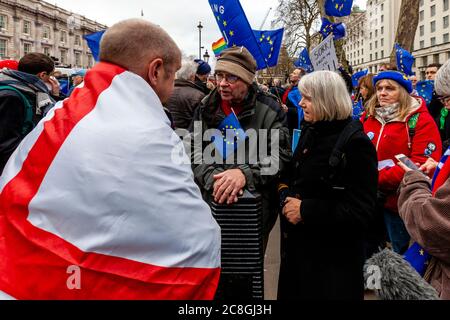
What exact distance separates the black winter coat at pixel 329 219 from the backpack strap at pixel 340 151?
0.02m

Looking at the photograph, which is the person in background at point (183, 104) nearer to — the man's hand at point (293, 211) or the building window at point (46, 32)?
the man's hand at point (293, 211)

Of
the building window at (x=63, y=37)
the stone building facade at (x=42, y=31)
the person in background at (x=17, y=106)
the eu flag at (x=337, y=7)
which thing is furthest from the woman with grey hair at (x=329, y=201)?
the building window at (x=63, y=37)

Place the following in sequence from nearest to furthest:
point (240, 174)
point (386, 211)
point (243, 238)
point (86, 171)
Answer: point (86, 171)
point (243, 238)
point (240, 174)
point (386, 211)

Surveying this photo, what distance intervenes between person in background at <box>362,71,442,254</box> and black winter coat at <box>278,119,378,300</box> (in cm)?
108

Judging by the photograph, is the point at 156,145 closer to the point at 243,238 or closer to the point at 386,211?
the point at 243,238

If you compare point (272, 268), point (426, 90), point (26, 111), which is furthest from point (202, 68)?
point (426, 90)

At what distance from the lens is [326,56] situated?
16.9ft

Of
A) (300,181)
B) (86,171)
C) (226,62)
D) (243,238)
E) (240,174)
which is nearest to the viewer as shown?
(86,171)

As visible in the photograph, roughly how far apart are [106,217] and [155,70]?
572mm

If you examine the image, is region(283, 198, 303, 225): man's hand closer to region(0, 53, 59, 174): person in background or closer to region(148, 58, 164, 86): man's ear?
region(148, 58, 164, 86): man's ear

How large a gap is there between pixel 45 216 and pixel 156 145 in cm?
36

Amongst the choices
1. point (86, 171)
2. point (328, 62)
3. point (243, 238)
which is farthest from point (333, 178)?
point (328, 62)

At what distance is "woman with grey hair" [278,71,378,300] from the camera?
2182mm

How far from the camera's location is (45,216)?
115 cm
